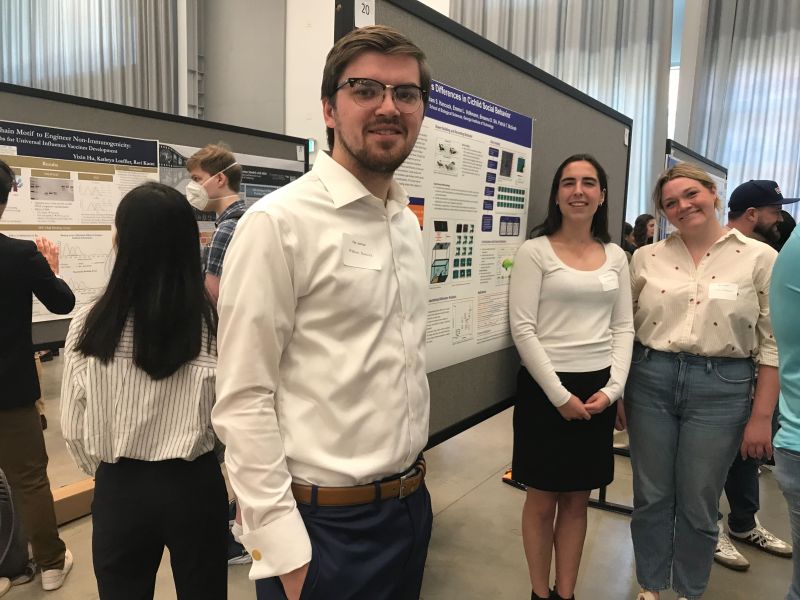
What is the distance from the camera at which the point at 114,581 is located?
1436 millimetres

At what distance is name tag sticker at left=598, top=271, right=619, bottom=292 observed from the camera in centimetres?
183

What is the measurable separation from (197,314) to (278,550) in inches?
28.0

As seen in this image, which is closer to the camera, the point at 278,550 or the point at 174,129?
the point at 278,550

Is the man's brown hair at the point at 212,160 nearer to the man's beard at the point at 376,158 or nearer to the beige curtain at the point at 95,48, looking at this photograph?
the man's beard at the point at 376,158

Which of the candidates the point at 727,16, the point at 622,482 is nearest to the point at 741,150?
the point at 727,16

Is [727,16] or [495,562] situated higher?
[727,16]

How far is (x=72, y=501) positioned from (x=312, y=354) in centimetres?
239

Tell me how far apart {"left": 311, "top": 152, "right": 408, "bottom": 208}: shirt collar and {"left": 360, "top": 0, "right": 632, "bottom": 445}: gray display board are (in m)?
0.38

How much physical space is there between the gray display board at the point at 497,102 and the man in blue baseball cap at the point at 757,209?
0.72 metres

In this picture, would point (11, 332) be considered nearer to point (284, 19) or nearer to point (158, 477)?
point (158, 477)

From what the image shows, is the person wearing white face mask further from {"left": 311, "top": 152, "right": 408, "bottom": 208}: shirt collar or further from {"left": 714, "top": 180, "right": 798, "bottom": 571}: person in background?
{"left": 714, "top": 180, "right": 798, "bottom": 571}: person in background

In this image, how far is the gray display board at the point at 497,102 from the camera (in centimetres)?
151

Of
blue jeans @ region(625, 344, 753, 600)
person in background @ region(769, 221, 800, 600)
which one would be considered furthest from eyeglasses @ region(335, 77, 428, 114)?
blue jeans @ region(625, 344, 753, 600)

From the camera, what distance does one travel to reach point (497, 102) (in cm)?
182
